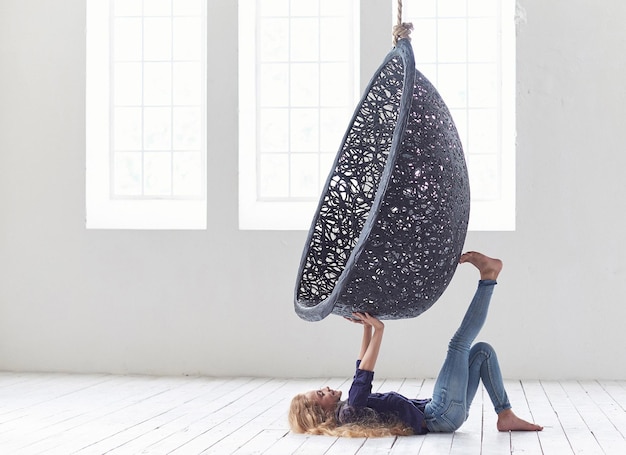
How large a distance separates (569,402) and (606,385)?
2.21ft

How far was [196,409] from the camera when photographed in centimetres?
435

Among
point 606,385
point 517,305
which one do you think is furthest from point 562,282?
point 606,385

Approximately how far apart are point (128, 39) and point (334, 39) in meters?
1.32

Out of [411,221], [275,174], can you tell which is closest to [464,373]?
[411,221]

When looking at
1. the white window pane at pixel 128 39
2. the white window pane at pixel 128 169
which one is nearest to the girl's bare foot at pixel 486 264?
the white window pane at pixel 128 169

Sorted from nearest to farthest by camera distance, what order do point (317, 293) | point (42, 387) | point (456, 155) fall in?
point (456, 155), point (317, 293), point (42, 387)

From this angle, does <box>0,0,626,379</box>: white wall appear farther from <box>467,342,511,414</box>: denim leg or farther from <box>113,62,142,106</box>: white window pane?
<box>467,342,511,414</box>: denim leg

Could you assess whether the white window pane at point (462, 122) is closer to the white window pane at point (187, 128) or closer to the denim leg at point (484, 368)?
the white window pane at point (187, 128)

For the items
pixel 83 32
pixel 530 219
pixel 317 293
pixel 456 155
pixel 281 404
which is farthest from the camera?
pixel 83 32

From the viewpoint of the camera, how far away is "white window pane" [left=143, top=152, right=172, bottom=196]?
242 inches

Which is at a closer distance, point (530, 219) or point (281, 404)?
point (281, 404)

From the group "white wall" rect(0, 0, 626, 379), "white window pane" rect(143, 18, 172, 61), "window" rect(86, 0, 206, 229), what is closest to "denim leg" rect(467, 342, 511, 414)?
"white wall" rect(0, 0, 626, 379)

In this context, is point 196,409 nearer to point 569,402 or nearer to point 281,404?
point 281,404

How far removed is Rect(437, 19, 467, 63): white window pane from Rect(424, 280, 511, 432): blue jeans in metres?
2.64
